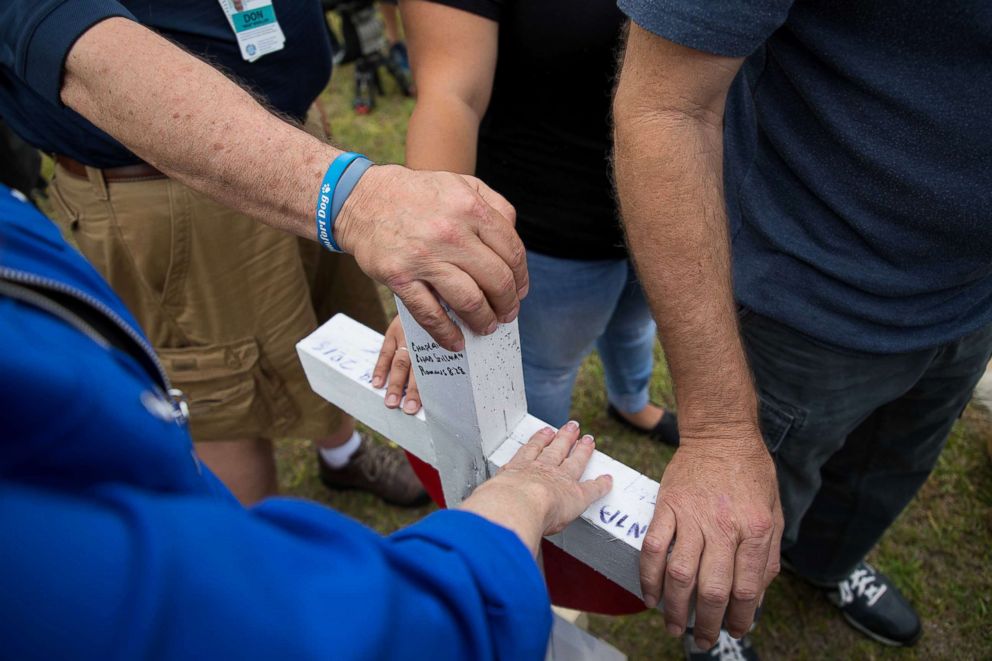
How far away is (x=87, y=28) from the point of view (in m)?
1.01

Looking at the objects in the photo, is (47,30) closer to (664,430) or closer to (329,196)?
(329,196)

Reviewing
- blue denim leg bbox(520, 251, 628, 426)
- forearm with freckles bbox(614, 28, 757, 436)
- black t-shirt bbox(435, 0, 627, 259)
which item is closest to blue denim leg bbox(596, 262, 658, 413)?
blue denim leg bbox(520, 251, 628, 426)

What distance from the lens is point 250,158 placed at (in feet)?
2.93

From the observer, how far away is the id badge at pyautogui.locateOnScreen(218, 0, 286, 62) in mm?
1302

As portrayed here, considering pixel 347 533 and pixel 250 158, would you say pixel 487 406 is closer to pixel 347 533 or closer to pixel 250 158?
pixel 347 533

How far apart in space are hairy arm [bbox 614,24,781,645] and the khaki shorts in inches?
28.6

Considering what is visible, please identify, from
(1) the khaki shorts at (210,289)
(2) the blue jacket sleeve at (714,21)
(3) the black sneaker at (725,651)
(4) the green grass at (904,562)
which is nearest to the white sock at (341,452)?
(4) the green grass at (904,562)

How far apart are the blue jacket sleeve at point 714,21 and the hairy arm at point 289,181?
1.03 feet

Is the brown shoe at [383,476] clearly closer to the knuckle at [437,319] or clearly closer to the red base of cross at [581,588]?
the red base of cross at [581,588]

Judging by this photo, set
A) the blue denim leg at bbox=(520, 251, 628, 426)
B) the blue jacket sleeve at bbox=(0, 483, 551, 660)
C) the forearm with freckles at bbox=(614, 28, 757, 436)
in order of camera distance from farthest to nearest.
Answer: the blue denim leg at bbox=(520, 251, 628, 426) < the forearm with freckles at bbox=(614, 28, 757, 436) < the blue jacket sleeve at bbox=(0, 483, 551, 660)

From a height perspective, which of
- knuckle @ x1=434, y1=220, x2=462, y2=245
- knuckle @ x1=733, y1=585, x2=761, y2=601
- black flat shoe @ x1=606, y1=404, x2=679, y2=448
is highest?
knuckle @ x1=434, y1=220, x2=462, y2=245

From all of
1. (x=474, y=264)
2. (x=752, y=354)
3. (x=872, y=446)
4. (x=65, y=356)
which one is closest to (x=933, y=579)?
(x=872, y=446)

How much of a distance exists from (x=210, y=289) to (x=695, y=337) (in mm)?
1096

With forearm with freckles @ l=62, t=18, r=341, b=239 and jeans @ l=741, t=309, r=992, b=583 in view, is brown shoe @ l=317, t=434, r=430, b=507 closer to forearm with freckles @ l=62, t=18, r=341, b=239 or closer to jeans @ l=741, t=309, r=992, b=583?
jeans @ l=741, t=309, r=992, b=583
